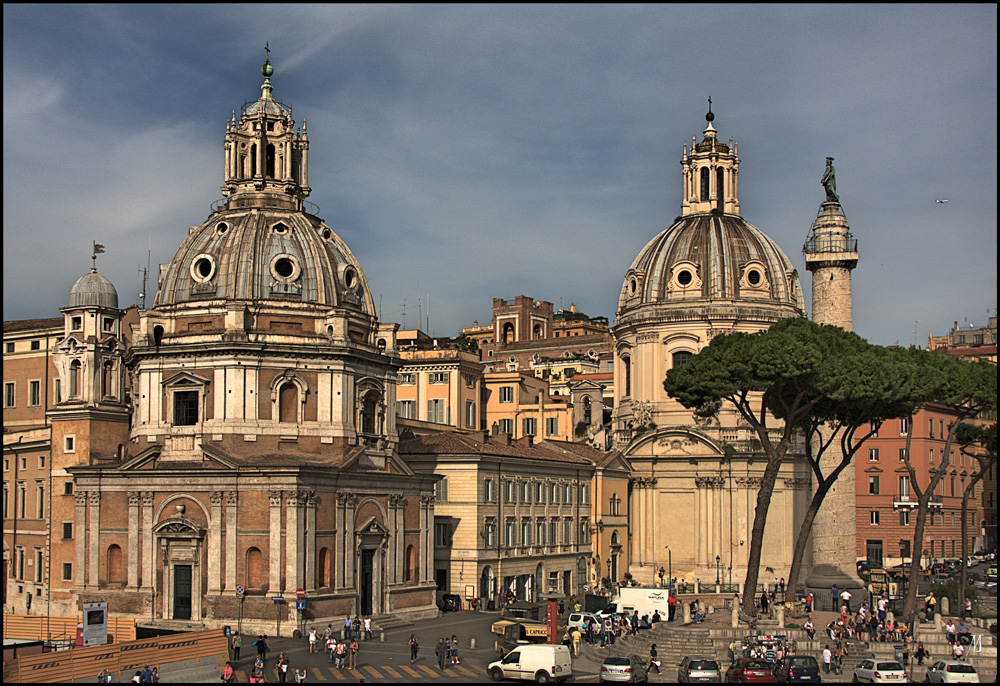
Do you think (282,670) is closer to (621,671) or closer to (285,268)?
(621,671)

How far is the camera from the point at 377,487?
5688cm

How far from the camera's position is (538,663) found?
40.5 m

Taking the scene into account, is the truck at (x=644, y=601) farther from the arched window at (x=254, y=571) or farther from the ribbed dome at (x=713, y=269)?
the ribbed dome at (x=713, y=269)

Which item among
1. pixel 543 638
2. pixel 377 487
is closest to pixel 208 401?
pixel 377 487

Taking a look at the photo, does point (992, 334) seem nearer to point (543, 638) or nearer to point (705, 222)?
point (705, 222)

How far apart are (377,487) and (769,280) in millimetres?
34961

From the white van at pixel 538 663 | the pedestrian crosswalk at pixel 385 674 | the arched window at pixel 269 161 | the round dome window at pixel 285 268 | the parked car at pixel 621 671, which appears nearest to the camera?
the parked car at pixel 621 671

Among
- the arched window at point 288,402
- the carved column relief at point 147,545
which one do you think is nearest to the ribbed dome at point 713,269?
the arched window at point 288,402

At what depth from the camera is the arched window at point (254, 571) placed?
172 ft

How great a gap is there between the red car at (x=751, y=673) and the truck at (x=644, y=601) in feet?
43.0

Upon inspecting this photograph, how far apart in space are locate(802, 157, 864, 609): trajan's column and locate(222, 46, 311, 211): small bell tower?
25423mm

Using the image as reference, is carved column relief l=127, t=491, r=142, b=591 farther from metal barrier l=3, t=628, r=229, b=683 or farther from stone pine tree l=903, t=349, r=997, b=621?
stone pine tree l=903, t=349, r=997, b=621

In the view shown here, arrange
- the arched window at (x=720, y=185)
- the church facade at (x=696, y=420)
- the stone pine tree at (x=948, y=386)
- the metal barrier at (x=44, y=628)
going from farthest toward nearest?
1. the arched window at (x=720, y=185)
2. the church facade at (x=696, y=420)
3. the stone pine tree at (x=948, y=386)
4. the metal barrier at (x=44, y=628)

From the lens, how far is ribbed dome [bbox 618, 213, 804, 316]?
8119 centimetres
